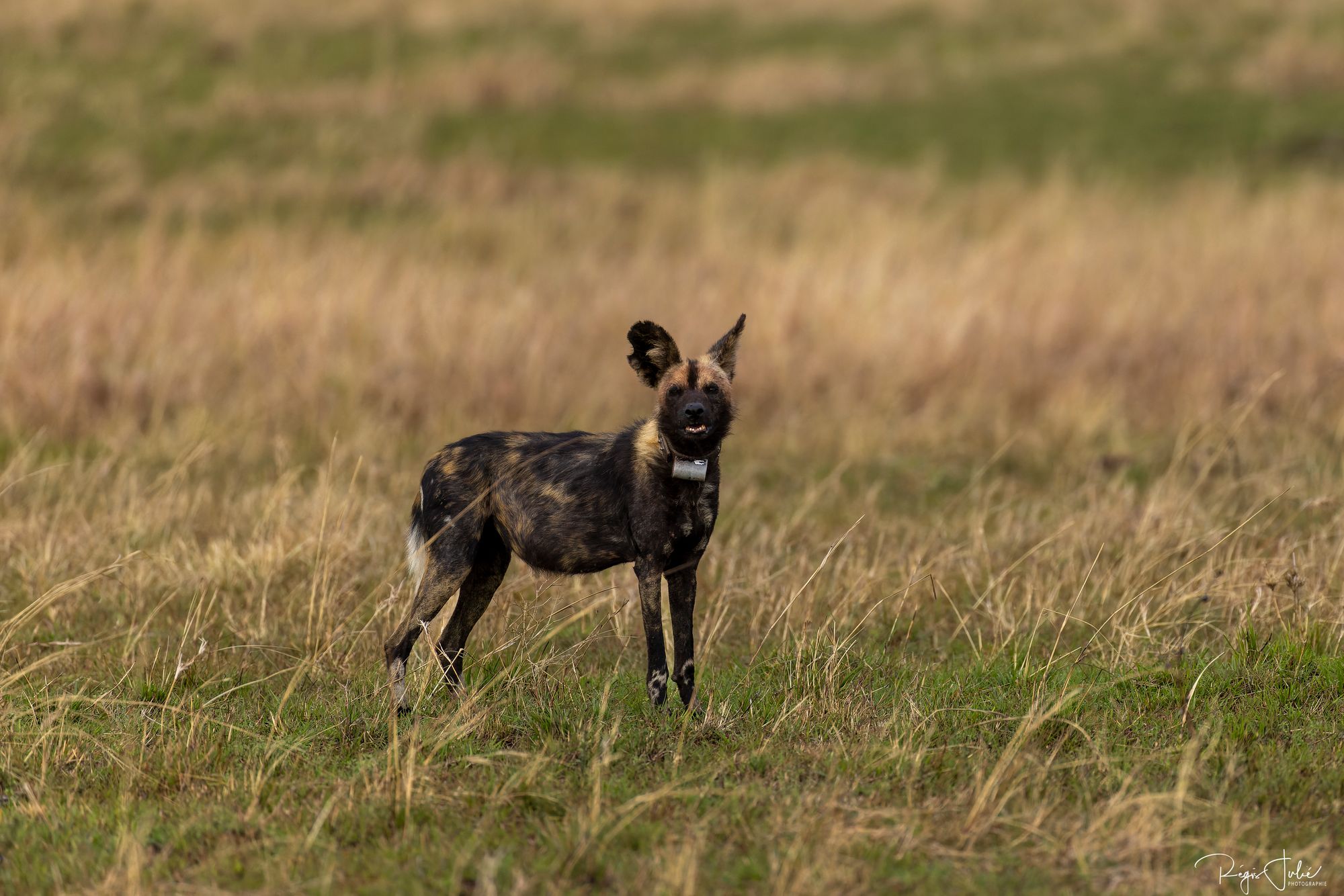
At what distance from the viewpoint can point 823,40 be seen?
31.6 m

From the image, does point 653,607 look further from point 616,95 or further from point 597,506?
point 616,95

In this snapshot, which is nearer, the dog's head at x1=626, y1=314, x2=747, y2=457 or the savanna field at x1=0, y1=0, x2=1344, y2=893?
the savanna field at x1=0, y1=0, x2=1344, y2=893

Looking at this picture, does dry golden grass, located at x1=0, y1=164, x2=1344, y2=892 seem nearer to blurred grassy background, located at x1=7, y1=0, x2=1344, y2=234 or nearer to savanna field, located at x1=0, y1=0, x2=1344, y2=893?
savanna field, located at x1=0, y1=0, x2=1344, y2=893

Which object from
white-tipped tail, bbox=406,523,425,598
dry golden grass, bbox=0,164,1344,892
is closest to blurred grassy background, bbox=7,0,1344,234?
dry golden grass, bbox=0,164,1344,892

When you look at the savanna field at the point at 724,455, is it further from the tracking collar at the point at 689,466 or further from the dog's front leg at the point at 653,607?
the tracking collar at the point at 689,466

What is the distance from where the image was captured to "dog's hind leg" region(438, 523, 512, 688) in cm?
599

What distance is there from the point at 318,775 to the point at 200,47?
24.7 meters

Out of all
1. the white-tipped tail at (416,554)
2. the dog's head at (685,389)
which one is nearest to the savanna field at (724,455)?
the white-tipped tail at (416,554)

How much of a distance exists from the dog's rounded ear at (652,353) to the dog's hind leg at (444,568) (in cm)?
94

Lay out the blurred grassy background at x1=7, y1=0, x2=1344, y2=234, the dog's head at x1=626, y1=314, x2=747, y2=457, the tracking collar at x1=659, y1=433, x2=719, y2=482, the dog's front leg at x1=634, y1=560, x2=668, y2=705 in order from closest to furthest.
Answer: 1. the dog's head at x1=626, y1=314, x2=747, y2=457
2. the tracking collar at x1=659, y1=433, x2=719, y2=482
3. the dog's front leg at x1=634, y1=560, x2=668, y2=705
4. the blurred grassy background at x1=7, y1=0, x2=1344, y2=234

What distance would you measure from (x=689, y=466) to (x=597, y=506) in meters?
0.49

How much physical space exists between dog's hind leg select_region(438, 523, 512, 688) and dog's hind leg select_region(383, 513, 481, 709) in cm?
24

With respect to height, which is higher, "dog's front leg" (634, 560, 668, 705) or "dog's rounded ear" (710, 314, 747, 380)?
"dog's rounded ear" (710, 314, 747, 380)

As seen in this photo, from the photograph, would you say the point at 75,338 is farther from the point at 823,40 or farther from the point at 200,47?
the point at 823,40
